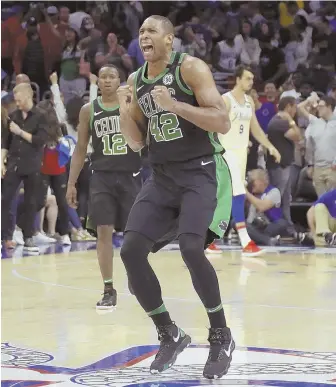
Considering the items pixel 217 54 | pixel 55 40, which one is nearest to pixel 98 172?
pixel 55 40

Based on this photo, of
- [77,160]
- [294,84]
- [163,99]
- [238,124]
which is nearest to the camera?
[163,99]

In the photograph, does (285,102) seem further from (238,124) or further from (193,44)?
(193,44)

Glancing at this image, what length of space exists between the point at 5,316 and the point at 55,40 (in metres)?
8.81

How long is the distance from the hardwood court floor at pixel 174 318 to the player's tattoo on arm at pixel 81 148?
1035mm

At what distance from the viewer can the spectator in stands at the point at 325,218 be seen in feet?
38.0

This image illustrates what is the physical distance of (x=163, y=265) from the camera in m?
9.91

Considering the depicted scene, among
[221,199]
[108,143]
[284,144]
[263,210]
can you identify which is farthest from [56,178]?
[221,199]

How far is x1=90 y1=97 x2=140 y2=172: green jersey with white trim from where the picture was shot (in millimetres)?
7109

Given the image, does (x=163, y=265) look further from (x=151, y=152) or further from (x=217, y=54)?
(x=217, y=54)

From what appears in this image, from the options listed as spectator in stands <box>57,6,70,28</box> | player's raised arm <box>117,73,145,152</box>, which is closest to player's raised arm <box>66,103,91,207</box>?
player's raised arm <box>117,73,145,152</box>

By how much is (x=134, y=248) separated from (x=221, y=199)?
21.6 inches

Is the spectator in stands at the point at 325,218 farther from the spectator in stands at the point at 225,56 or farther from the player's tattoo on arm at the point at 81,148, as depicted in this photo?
the player's tattoo on arm at the point at 81,148

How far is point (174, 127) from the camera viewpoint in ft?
16.1

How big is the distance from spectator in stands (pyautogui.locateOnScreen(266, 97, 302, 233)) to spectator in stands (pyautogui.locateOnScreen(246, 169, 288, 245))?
34 centimetres
